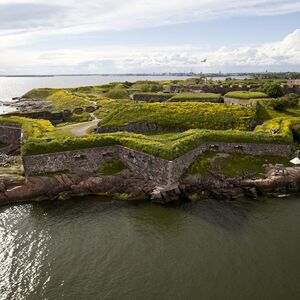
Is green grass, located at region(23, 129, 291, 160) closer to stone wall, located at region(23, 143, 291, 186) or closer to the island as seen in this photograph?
the island

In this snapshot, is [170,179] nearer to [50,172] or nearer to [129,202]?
[129,202]

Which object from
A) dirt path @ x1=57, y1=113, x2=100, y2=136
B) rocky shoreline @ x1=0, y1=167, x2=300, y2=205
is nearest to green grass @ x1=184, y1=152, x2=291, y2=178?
rocky shoreline @ x1=0, y1=167, x2=300, y2=205

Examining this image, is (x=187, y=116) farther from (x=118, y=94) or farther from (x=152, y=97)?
(x=118, y=94)

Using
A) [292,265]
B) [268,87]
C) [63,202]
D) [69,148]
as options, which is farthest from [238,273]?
[268,87]

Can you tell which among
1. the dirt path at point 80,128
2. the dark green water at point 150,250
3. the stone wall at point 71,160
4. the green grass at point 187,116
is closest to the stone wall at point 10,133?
the dirt path at point 80,128

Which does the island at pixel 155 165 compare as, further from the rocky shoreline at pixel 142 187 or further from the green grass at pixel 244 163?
the green grass at pixel 244 163

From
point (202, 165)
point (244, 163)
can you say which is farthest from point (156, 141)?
point (244, 163)

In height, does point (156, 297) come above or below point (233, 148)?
below
